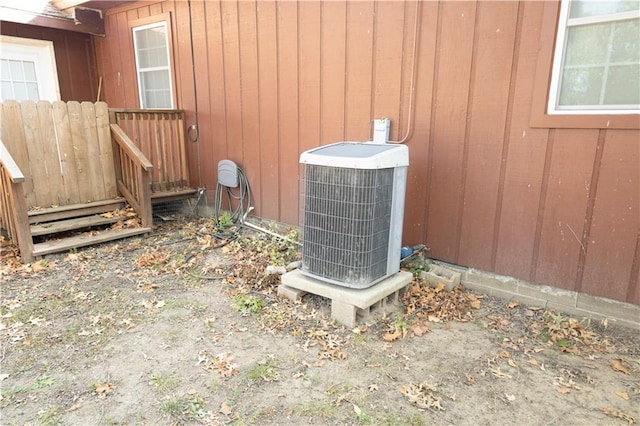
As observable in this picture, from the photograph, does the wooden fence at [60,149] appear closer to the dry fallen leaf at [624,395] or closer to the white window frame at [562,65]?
the white window frame at [562,65]

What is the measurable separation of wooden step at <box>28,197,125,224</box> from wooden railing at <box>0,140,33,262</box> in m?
0.29

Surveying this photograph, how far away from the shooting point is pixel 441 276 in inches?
135

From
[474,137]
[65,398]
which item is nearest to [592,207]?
[474,137]

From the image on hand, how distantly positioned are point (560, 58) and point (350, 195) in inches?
70.6

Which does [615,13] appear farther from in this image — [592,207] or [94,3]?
[94,3]

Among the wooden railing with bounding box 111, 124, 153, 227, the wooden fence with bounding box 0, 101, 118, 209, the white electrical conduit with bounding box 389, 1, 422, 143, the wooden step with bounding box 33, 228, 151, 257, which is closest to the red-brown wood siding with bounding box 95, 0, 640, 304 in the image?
the white electrical conduit with bounding box 389, 1, 422, 143

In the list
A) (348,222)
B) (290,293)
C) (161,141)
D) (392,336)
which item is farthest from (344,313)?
(161,141)

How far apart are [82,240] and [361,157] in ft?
11.4

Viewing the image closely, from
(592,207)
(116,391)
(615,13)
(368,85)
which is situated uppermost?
(615,13)

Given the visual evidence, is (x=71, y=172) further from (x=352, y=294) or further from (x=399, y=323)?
(x=399, y=323)

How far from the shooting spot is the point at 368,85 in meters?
3.81

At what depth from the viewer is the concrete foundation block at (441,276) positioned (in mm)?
3336

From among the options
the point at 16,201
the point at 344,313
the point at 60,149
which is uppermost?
the point at 60,149

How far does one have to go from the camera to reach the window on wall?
5.96 m
